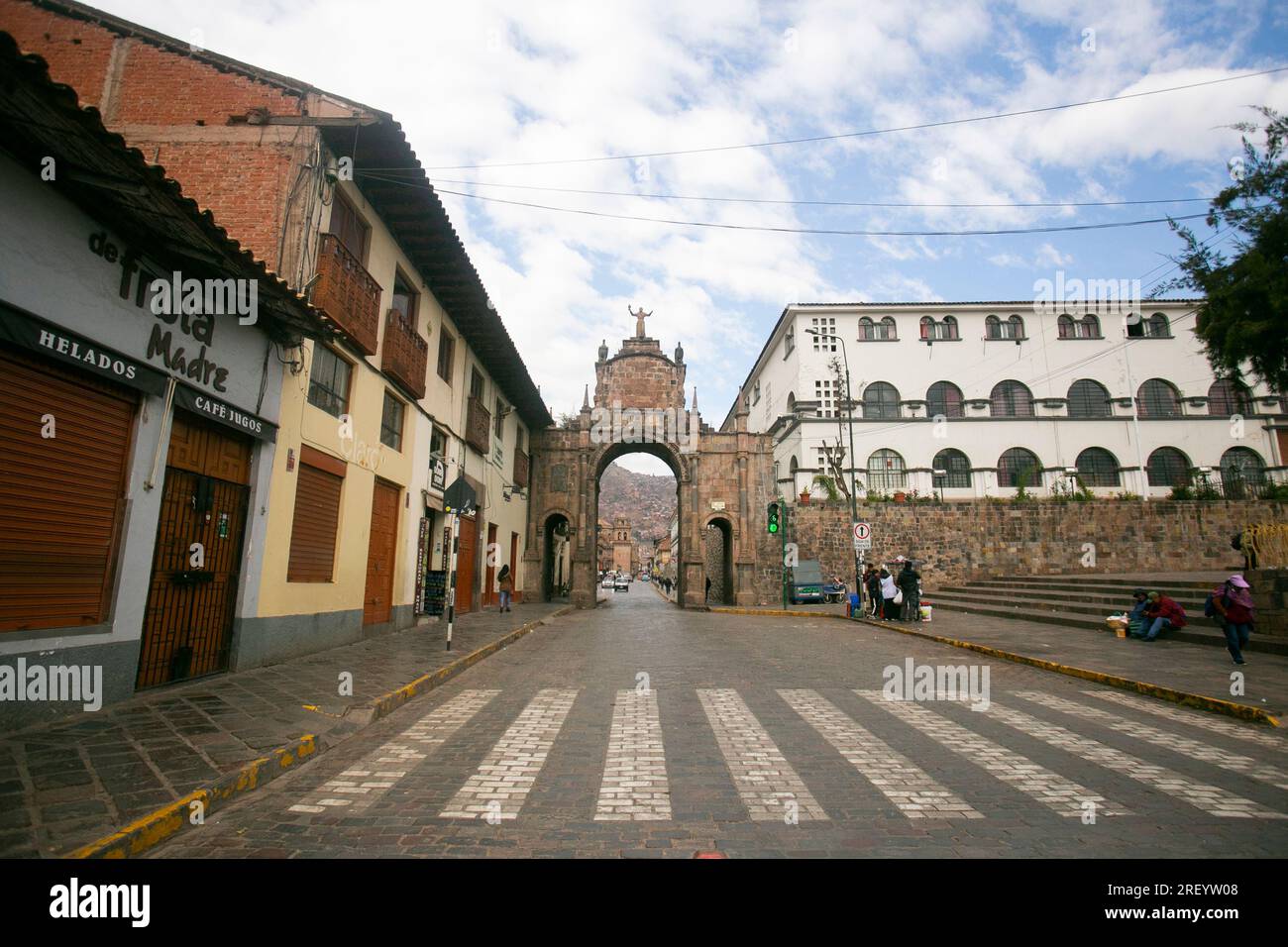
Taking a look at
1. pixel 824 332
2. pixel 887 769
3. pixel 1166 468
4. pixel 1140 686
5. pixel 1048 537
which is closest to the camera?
pixel 887 769

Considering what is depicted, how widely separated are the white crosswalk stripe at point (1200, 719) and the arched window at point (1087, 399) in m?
32.5

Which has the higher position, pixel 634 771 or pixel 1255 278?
pixel 1255 278

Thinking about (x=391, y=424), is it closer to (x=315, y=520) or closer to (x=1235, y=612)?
(x=315, y=520)

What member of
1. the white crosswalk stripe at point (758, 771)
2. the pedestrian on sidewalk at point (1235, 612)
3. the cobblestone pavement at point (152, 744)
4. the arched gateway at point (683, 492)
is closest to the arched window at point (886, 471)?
the arched gateway at point (683, 492)

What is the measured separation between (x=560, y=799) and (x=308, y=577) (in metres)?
7.39

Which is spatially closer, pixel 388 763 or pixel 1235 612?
pixel 388 763

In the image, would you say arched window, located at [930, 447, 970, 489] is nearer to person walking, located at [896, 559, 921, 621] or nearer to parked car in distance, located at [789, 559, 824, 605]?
parked car in distance, located at [789, 559, 824, 605]

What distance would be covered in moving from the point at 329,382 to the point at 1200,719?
12491 millimetres

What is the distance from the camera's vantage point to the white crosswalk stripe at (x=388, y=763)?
4.07 m

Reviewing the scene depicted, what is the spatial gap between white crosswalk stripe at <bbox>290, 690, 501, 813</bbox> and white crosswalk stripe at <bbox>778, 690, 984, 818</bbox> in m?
3.47

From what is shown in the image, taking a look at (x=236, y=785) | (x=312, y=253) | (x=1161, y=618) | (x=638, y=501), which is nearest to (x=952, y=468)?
(x=1161, y=618)

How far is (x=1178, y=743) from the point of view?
557cm
